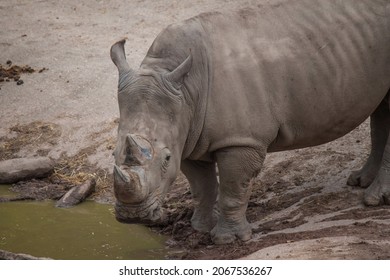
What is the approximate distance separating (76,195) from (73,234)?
1008mm

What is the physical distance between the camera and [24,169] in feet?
30.6

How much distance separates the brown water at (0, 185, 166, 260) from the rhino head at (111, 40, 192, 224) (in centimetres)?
97

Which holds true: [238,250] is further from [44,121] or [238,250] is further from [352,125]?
[44,121]

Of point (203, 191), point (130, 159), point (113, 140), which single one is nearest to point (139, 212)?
point (130, 159)

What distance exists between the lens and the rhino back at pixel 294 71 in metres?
6.94

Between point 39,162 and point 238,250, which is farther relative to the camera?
point 39,162

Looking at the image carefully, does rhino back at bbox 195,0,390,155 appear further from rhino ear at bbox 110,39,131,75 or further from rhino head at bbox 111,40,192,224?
Answer: rhino ear at bbox 110,39,131,75

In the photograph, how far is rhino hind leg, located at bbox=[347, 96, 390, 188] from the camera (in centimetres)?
807

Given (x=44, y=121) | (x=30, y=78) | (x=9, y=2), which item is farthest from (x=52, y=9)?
(x=44, y=121)

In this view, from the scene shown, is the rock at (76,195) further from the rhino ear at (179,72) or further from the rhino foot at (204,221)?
the rhino ear at (179,72)

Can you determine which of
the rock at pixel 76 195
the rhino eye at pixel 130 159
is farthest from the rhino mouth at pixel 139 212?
the rock at pixel 76 195

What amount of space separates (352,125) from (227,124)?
4.21 feet
